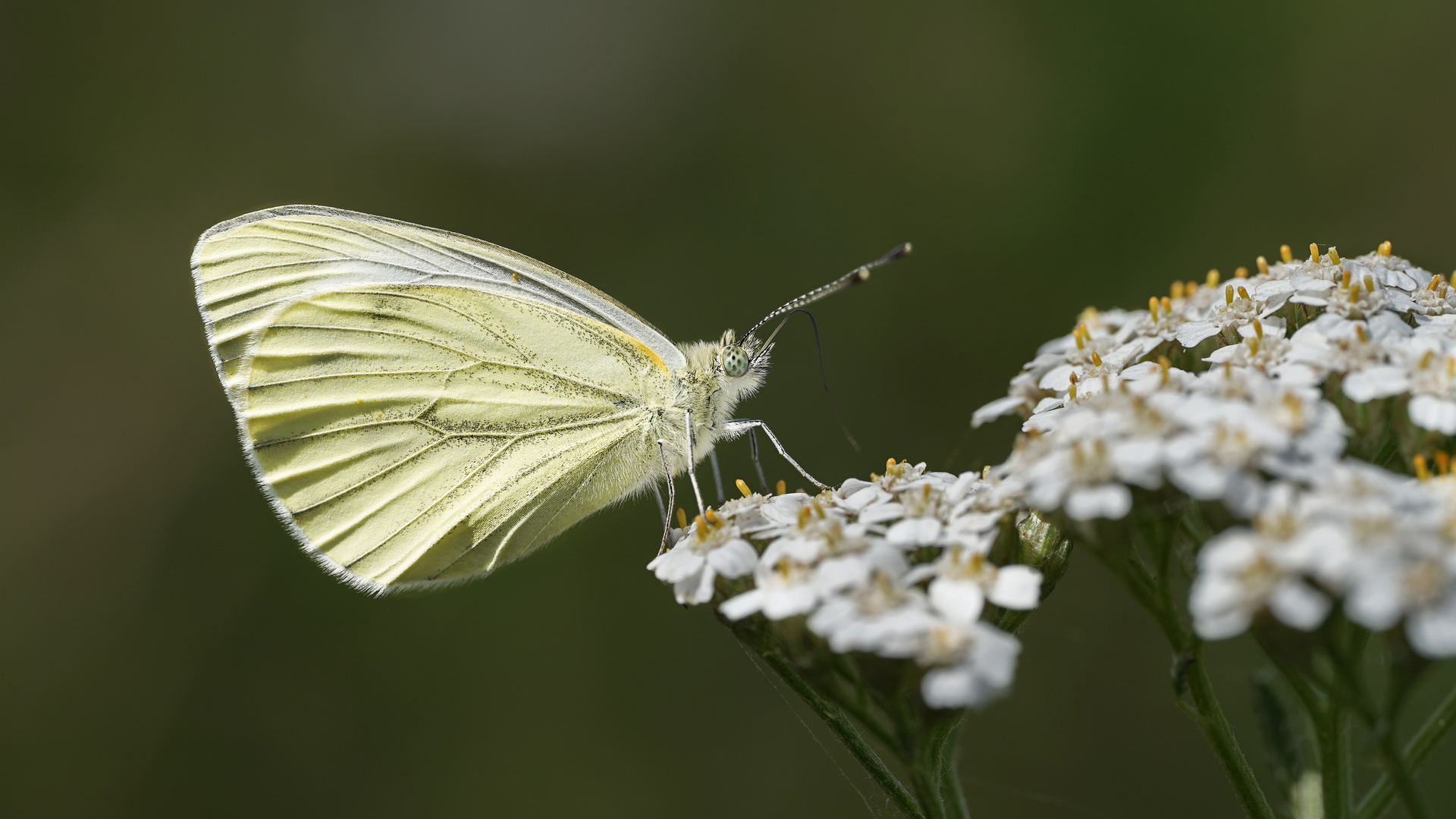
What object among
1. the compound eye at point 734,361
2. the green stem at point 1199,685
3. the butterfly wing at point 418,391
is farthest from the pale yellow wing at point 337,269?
the green stem at point 1199,685

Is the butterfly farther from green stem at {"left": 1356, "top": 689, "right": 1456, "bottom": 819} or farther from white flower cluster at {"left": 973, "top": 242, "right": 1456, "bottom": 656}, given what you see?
green stem at {"left": 1356, "top": 689, "right": 1456, "bottom": 819}

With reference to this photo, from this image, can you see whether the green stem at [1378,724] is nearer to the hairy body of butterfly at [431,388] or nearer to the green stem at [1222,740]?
the green stem at [1222,740]

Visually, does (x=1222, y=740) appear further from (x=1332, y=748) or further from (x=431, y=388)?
(x=431, y=388)

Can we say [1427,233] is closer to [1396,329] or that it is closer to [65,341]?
[1396,329]

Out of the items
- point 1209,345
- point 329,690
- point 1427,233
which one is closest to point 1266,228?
point 1427,233

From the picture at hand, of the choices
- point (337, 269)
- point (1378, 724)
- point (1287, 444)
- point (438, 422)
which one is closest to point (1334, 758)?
point (1378, 724)

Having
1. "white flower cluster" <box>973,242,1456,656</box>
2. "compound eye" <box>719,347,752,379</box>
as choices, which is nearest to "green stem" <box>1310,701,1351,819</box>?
"white flower cluster" <box>973,242,1456,656</box>
